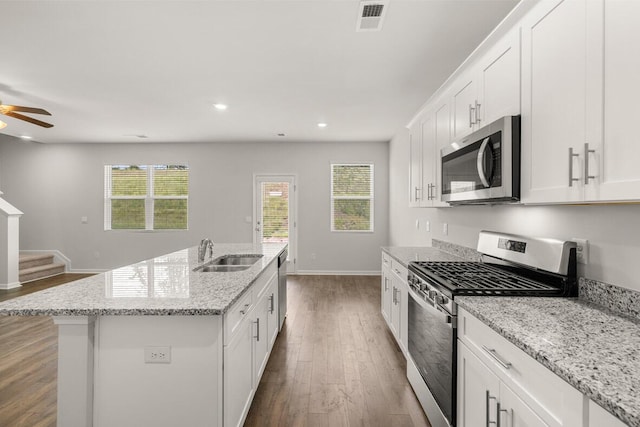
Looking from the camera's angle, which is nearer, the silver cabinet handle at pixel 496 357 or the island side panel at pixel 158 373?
the silver cabinet handle at pixel 496 357

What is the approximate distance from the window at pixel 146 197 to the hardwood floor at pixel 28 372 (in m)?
2.98

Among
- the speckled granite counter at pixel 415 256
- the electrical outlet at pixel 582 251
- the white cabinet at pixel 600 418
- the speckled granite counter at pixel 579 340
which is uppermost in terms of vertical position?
the electrical outlet at pixel 582 251

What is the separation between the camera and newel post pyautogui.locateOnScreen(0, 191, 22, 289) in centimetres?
527

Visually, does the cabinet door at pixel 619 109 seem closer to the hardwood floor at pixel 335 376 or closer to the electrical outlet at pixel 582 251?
→ the electrical outlet at pixel 582 251

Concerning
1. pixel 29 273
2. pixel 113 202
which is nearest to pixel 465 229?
pixel 113 202

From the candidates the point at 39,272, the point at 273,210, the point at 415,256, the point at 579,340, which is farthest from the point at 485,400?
the point at 39,272

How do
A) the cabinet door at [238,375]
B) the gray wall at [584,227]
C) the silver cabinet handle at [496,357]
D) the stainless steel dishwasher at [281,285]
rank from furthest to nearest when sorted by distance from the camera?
1. the stainless steel dishwasher at [281,285]
2. the cabinet door at [238,375]
3. the gray wall at [584,227]
4. the silver cabinet handle at [496,357]

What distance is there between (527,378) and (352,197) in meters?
5.52

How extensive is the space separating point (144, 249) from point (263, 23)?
221 inches

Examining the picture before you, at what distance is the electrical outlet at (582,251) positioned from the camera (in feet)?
5.26

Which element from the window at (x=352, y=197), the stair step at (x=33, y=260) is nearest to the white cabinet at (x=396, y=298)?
the window at (x=352, y=197)

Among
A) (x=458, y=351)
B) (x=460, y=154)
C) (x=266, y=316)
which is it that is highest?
(x=460, y=154)

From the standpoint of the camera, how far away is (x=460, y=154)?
89.1 inches

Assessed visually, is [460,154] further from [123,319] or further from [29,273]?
[29,273]
